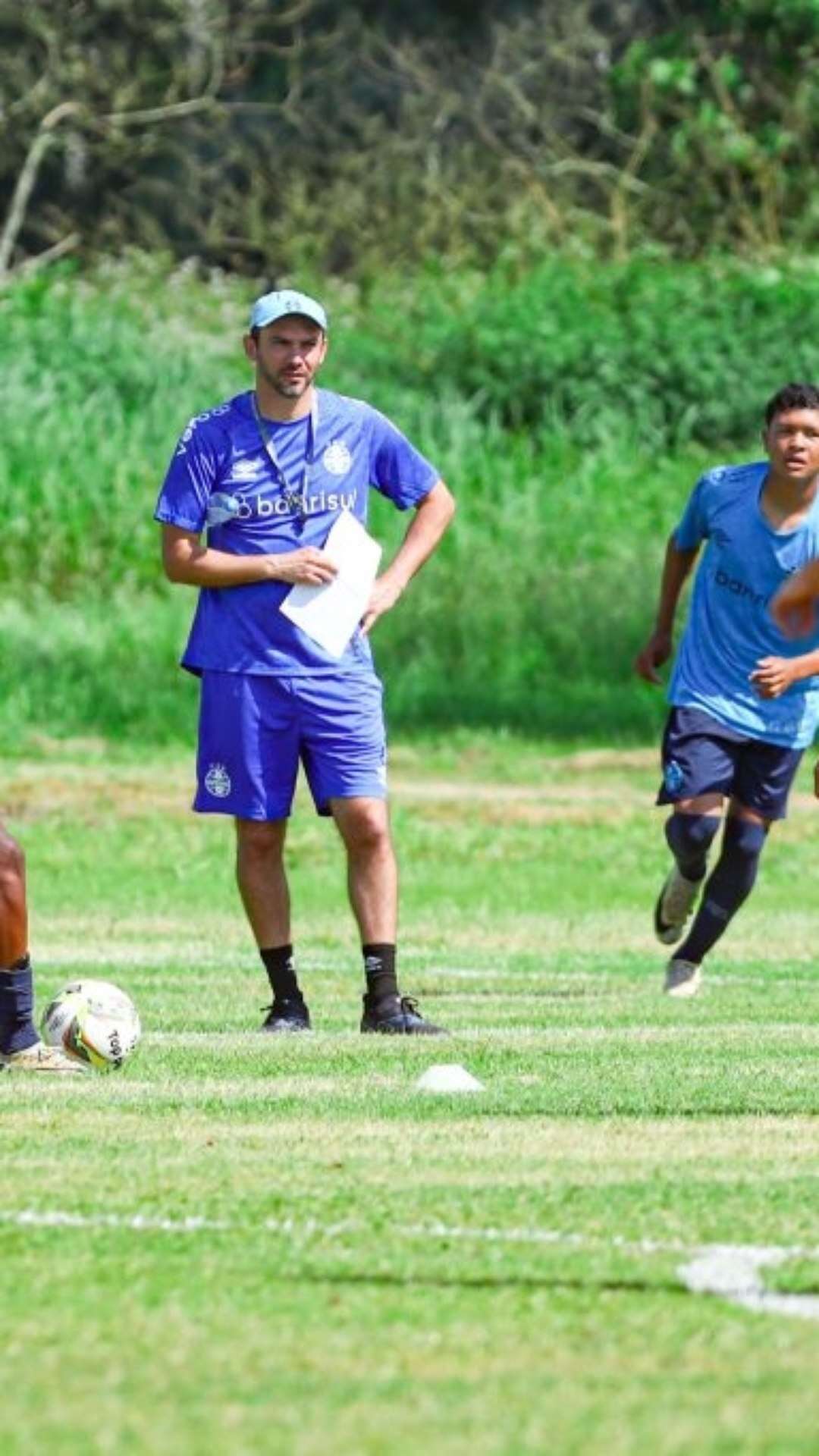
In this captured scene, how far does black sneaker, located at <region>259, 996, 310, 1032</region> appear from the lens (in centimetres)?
1155

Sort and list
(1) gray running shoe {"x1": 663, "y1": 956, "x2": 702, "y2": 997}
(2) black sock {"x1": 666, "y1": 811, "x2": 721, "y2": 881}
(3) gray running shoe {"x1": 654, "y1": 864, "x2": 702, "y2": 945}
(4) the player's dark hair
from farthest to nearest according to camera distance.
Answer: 1. (3) gray running shoe {"x1": 654, "y1": 864, "x2": 702, "y2": 945}
2. (1) gray running shoe {"x1": 663, "y1": 956, "x2": 702, "y2": 997}
3. (2) black sock {"x1": 666, "y1": 811, "x2": 721, "y2": 881}
4. (4) the player's dark hair

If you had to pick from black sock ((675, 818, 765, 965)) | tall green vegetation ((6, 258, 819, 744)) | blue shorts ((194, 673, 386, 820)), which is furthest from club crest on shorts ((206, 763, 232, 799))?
tall green vegetation ((6, 258, 819, 744))

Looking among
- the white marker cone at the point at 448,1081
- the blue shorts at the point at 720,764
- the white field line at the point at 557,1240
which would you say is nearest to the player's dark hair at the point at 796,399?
the blue shorts at the point at 720,764

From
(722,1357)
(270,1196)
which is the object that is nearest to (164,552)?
(270,1196)

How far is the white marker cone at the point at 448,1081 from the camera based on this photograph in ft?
30.7

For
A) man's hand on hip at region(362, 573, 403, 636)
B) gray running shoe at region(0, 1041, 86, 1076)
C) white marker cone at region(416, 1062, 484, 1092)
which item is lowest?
gray running shoe at region(0, 1041, 86, 1076)

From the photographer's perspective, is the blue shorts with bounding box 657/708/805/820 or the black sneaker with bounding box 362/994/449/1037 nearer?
the black sneaker with bounding box 362/994/449/1037

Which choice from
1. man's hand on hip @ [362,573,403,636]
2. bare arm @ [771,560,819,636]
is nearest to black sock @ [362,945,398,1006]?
man's hand on hip @ [362,573,403,636]

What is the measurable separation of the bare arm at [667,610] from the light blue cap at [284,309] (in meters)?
2.45

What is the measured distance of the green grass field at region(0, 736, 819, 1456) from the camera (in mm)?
5398

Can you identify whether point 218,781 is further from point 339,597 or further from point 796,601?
point 796,601

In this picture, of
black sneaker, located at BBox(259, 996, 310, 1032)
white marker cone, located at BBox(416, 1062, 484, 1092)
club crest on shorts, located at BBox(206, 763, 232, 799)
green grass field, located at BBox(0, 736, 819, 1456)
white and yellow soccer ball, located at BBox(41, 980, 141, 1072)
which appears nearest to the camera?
green grass field, located at BBox(0, 736, 819, 1456)

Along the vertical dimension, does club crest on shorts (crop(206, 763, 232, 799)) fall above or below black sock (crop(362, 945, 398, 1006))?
above

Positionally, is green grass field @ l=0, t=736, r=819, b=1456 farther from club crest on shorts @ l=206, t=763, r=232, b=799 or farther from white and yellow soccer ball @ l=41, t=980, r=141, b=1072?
club crest on shorts @ l=206, t=763, r=232, b=799
